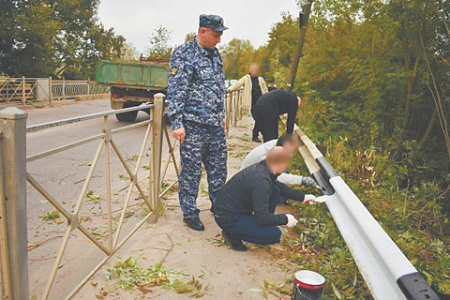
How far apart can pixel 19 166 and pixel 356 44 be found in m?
7.28

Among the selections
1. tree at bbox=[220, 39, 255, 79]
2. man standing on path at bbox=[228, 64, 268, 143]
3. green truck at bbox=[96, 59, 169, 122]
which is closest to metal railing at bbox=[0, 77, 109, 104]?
green truck at bbox=[96, 59, 169, 122]

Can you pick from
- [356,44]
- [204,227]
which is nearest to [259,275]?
[204,227]

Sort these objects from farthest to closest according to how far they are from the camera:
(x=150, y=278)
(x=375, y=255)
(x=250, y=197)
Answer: (x=250, y=197) < (x=150, y=278) < (x=375, y=255)

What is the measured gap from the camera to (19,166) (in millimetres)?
1709

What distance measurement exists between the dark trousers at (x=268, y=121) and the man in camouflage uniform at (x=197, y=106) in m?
1.57

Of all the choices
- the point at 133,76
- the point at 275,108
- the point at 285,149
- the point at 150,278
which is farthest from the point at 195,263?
the point at 133,76

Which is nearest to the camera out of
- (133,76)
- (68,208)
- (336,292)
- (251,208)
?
(336,292)

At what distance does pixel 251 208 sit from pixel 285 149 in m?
0.62

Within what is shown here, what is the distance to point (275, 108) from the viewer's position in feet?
16.8

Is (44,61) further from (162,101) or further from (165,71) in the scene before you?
(162,101)

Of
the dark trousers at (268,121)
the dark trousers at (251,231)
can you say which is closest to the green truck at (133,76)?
the dark trousers at (268,121)

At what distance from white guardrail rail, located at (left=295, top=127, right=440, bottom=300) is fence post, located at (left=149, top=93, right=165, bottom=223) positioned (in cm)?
169

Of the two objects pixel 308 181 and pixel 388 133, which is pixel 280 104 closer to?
pixel 308 181

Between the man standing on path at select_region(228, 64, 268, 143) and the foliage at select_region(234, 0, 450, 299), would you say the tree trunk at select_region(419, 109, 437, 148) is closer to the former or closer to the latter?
the foliage at select_region(234, 0, 450, 299)
